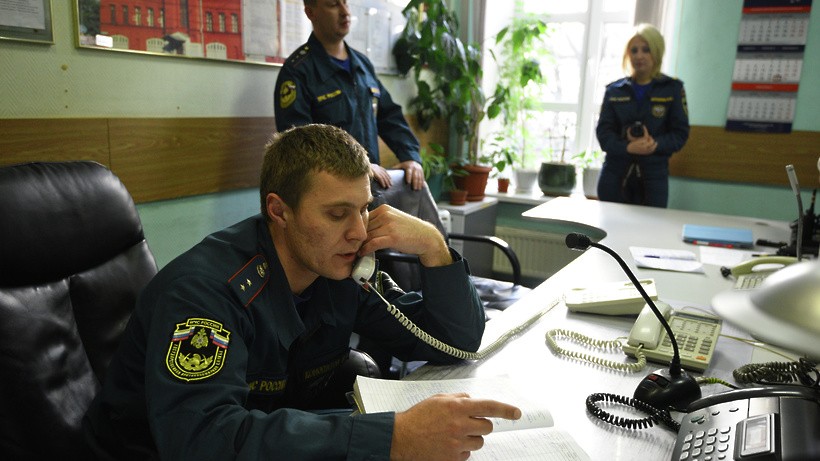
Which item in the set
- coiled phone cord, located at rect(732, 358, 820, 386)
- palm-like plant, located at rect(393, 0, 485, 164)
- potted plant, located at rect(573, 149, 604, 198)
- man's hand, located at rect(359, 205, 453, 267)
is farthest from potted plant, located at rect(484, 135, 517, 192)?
coiled phone cord, located at rect(732, 358, 820, 386)

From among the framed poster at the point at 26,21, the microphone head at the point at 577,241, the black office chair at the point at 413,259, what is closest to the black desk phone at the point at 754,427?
the microphone head at the point at 577,241

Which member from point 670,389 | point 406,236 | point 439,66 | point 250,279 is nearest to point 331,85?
point 439,66

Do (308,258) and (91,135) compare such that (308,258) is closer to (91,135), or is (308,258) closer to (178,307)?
(178,307)

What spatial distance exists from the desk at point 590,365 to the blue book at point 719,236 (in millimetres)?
57

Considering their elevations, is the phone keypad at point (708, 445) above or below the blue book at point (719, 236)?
above

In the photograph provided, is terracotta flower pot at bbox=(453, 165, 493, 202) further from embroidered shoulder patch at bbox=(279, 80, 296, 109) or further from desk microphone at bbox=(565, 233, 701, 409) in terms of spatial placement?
desk microphone at bbox=(565, 233, 701, 409)

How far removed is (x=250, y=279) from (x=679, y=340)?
903mm

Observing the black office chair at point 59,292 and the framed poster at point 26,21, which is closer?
the black office chair at point 59,292

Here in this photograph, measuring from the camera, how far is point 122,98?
219cm

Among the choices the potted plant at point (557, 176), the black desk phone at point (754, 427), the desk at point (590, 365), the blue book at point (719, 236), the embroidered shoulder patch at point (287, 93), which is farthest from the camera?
the potted plant at point (557, 176)

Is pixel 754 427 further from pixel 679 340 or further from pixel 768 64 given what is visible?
pixel 768 64

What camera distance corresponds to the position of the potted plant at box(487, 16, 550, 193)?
4.14m

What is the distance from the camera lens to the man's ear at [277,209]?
1.19 meters

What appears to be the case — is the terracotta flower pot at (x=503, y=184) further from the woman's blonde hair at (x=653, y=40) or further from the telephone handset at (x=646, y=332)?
the telephone handset at (x=646, y=332)
